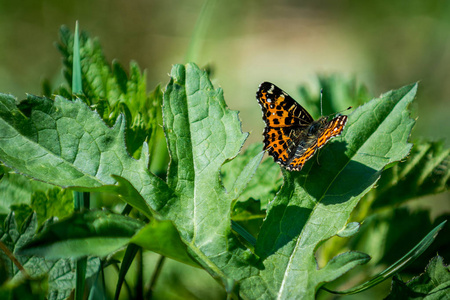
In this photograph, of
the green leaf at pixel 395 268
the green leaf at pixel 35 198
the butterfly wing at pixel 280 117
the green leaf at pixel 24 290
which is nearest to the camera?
the green leaf at pixel 24 290

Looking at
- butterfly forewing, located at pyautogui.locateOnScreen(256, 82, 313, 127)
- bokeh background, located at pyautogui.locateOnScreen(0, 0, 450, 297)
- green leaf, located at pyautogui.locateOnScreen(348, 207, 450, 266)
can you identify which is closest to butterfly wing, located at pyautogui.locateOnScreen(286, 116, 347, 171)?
butterfly forewing, located at pyautogui.locateOnScreen(256, 82, 313, 127)

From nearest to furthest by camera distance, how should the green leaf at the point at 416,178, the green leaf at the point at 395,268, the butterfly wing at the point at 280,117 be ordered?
the green leaf at the point at 395,268 → the green leaf at the point at 416,178 → the butterfly wing at the point at 280,117

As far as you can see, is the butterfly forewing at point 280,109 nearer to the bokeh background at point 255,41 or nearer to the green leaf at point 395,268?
the green leaf at point 395,268

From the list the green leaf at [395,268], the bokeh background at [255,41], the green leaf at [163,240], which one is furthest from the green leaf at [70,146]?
the bokeh background at [255,41]

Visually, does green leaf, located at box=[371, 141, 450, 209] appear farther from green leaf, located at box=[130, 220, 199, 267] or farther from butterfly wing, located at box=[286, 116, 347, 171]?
green leaf, located at box=[130, 220, 199, 267]

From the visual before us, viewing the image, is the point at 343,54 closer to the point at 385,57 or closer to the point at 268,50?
the point at 385,57

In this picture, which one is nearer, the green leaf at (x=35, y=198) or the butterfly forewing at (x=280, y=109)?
the green leaf at (x=35, y=198)

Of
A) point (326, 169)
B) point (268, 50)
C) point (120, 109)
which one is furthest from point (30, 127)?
point (268, 50)
